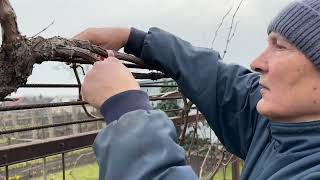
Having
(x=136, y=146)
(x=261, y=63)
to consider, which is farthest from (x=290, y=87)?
(x=136, y=146)

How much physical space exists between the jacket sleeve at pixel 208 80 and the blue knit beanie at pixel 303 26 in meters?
0.43

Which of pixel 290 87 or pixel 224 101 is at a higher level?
pixel 290 87

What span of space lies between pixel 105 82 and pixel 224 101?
2.54ft

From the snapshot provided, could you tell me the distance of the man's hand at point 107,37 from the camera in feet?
5.59

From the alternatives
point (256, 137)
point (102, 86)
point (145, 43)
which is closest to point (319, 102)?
point (256, 137)

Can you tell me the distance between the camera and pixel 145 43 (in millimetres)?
1792

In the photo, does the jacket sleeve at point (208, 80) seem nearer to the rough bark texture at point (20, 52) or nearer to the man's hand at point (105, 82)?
the rough bark texture at point (20, 52)

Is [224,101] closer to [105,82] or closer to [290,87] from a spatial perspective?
[290,87]

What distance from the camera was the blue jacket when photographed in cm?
104

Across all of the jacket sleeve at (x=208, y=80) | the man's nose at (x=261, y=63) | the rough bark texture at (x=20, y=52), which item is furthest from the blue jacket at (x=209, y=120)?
the rough bark texture at (x=20, y=52)

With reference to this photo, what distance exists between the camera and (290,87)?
129 centimetres

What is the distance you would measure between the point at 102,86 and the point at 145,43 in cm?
70

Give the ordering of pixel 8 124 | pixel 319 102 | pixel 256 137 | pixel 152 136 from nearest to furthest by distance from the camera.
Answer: pixel 152 136, pixel 319 102, pixel 256 137, pixel 8 124

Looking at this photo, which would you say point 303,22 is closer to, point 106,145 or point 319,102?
point 319,102
